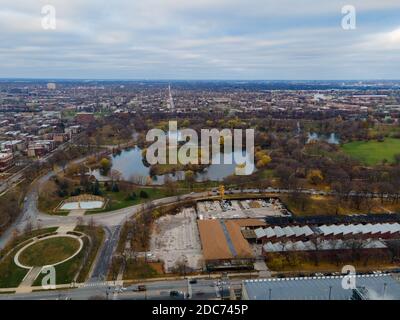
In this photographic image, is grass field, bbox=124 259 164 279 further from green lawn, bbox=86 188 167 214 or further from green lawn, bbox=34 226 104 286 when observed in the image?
green lawn, bbox=86 188 167 214

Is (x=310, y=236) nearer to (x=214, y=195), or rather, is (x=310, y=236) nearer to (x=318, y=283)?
(x=318, y=283)

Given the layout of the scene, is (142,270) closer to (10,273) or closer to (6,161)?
(10,273)

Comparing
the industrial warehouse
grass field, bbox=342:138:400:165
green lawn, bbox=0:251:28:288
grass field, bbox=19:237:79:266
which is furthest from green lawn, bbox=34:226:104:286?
grass field, bbox=342:138:400:165

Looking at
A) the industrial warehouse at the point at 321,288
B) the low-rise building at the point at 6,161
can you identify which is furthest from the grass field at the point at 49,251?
the low-rise building at the point at 6,161

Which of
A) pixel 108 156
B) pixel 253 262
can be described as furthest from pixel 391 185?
pixel 108 156

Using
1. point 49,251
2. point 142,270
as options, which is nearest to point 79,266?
point 49,251

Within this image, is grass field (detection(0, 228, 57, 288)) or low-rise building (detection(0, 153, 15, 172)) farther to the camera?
low-rise building (detection(0, 153, 15, 172))
